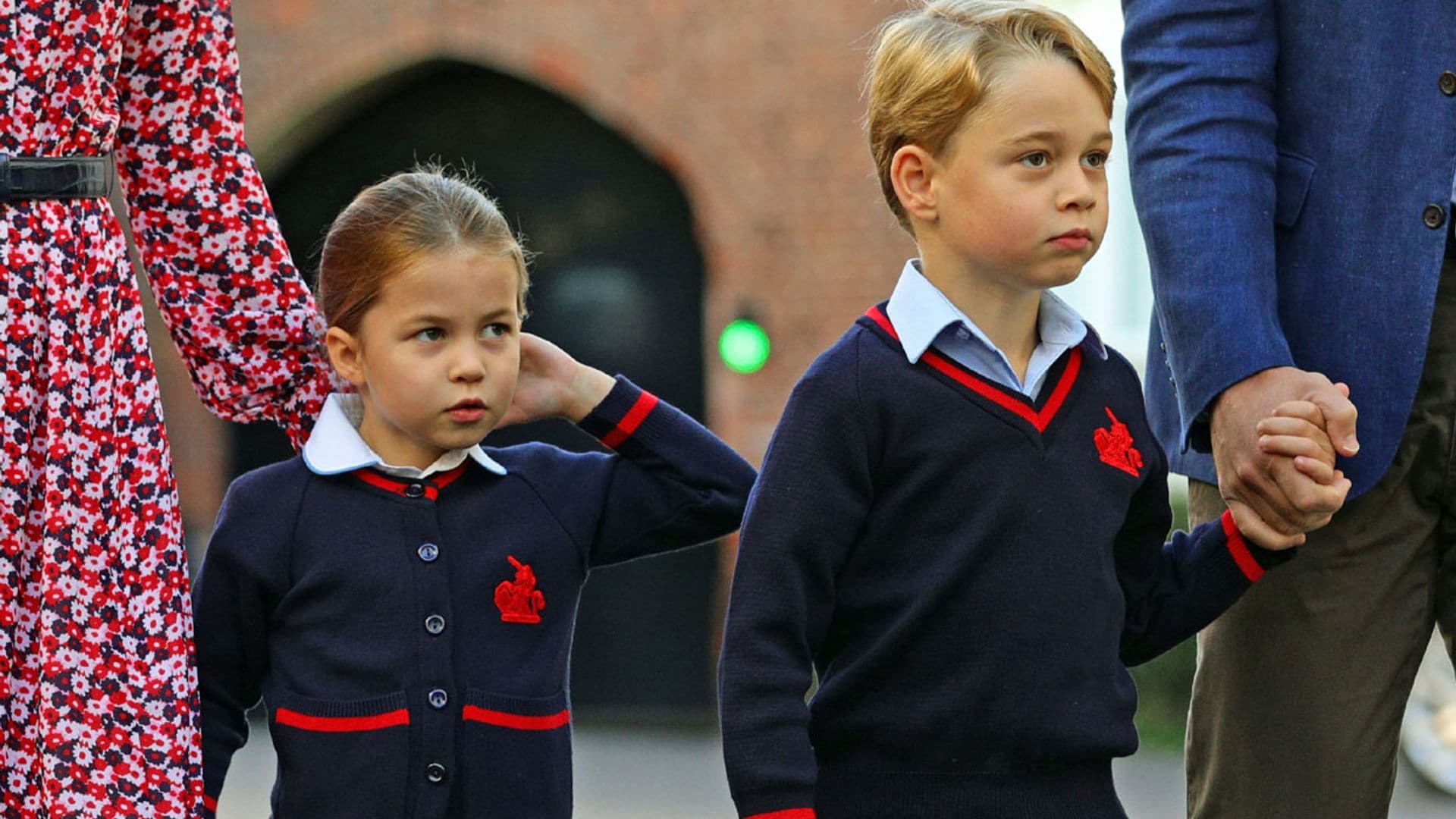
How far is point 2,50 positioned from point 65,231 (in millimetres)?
236

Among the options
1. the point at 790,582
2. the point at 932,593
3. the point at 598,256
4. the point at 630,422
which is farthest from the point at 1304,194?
the point at 598,256

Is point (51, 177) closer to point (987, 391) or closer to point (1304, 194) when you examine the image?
point (987, 391)

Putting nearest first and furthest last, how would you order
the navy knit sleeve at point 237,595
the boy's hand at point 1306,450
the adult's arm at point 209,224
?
the boy's hand at point 1306,450 → the navy knit sleeve at point 237,595 → the adult's arm at point 209,224

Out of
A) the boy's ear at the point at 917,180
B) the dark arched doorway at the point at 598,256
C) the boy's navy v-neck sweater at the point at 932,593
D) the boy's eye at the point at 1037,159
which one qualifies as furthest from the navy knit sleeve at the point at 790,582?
the dark arched doorway at the point at 598,256

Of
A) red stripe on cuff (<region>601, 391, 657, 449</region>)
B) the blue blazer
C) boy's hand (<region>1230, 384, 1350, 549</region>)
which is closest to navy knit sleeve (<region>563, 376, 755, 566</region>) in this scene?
red stripe on cuff (<region>601, 391, 657, 449</region>)

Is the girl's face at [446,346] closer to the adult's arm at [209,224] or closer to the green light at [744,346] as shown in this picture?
the adult's arm at [209,224]

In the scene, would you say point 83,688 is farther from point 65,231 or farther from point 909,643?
point 909,643

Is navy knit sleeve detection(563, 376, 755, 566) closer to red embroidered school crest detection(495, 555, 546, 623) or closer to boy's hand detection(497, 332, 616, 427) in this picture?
boy's hand detection(497, 332, 616, 427)

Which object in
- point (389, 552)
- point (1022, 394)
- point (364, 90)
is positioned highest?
point (364, 90)

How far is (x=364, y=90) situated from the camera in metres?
8.95

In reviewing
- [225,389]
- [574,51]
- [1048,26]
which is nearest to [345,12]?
[574,51]

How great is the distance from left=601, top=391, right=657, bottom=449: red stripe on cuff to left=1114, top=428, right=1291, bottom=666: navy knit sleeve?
68 centimetres

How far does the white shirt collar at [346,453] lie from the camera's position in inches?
105

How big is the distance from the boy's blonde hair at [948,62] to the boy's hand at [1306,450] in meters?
0.42
